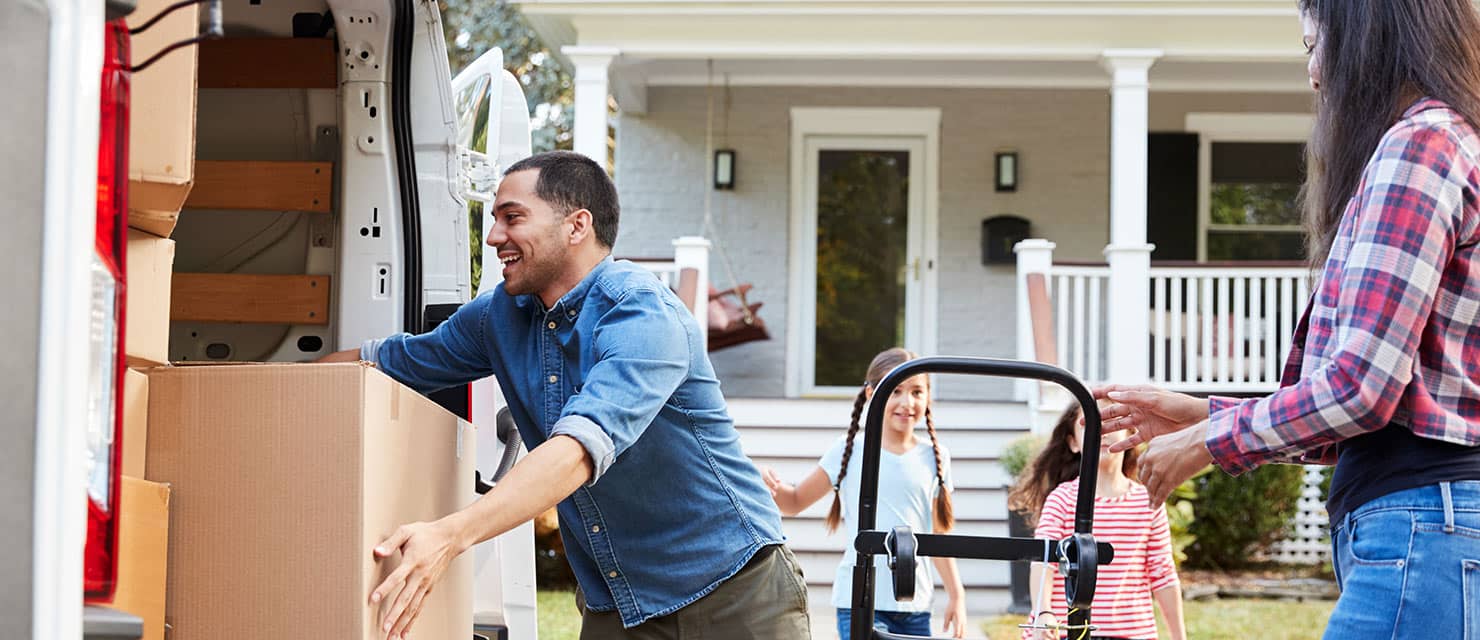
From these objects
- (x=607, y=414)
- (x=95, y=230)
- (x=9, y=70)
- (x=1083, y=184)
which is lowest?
(x=607, y=414)

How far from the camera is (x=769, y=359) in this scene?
39.8ft

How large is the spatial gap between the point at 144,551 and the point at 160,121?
1.72 ft

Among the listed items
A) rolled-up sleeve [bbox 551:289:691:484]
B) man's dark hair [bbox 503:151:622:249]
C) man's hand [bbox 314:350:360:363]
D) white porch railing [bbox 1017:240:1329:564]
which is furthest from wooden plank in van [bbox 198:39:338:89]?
white porch railing [bbox 1017:240:1329:564]

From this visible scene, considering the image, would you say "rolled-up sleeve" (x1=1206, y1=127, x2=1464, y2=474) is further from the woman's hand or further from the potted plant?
the potted plant

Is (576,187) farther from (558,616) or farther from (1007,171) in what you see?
(1007,171)

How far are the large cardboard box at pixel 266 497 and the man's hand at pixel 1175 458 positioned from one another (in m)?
1.08

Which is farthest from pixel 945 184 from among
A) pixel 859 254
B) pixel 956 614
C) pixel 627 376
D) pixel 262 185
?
pixel 627 376

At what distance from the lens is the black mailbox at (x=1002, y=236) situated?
39.3 ft

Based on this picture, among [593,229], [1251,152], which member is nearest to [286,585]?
[593,229]

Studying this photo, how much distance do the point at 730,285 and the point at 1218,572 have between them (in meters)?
4.25

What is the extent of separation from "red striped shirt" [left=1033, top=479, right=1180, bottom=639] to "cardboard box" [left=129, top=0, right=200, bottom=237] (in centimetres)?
309

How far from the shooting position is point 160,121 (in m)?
1.87

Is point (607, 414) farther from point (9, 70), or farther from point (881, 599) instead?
point (881, 599)

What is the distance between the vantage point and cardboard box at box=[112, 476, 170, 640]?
1855 mm
